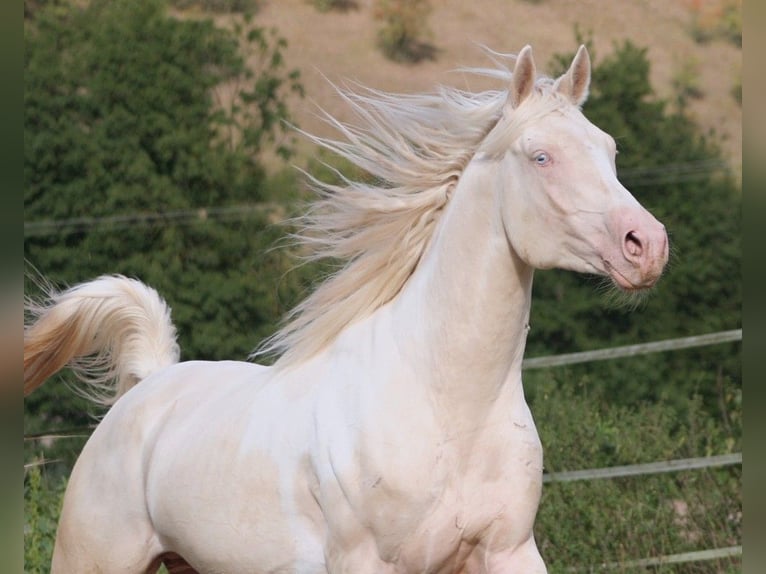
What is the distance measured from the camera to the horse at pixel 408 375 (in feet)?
10.4

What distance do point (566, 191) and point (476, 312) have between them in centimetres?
45

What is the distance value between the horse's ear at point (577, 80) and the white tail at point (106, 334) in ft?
7.05

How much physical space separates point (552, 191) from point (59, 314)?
7.94 ft

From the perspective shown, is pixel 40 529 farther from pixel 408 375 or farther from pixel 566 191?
pixel 566 191

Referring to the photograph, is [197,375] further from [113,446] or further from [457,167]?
[457,167]

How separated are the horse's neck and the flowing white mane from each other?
17cm

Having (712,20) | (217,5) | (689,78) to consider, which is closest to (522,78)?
(217,5)

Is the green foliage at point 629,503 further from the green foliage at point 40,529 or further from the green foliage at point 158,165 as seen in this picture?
the green foliage at point 158,165

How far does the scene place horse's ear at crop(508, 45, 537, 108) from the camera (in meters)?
3.21

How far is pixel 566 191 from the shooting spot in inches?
121

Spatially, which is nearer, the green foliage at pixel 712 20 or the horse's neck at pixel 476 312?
the horse's neck at pixel 476 312

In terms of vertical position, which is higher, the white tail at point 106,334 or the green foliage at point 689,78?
the white tail at point 106,334

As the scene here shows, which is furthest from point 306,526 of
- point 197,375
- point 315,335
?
point 197,375

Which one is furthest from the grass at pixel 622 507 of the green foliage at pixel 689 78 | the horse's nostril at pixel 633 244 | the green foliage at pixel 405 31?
the green foliage at pixel 405 31
